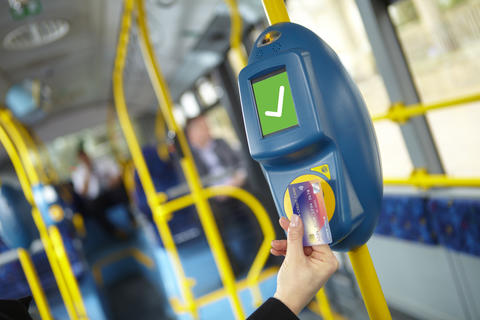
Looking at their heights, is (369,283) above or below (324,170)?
below

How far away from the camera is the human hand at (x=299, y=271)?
0.66m

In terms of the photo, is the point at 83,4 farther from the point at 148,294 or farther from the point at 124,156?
the point at 124,156

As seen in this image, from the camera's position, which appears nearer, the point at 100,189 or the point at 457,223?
the point at 457,223

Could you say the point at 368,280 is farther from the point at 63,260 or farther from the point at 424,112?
the point at 63,260

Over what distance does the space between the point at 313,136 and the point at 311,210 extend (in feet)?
0.41

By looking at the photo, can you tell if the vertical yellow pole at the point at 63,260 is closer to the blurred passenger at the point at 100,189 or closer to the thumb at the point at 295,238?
the thumb at the point at 295,238

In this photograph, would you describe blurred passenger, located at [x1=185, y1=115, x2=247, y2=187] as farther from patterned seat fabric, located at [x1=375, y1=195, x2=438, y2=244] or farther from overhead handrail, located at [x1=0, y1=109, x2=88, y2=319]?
patterned seat fabric, located at [x1=375, y1=195, x2=438, y2=244]

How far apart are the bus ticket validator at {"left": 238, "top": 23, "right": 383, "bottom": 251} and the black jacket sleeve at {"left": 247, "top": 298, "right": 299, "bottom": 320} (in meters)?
0.11

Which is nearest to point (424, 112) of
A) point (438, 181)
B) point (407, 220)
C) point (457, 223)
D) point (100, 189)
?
point (438, 181)

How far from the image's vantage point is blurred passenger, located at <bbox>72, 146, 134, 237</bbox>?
7176mm

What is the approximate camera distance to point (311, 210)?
2.28 ft

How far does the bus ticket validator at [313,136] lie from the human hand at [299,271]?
3cm

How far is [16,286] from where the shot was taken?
3422 mm

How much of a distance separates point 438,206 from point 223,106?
256 cm
